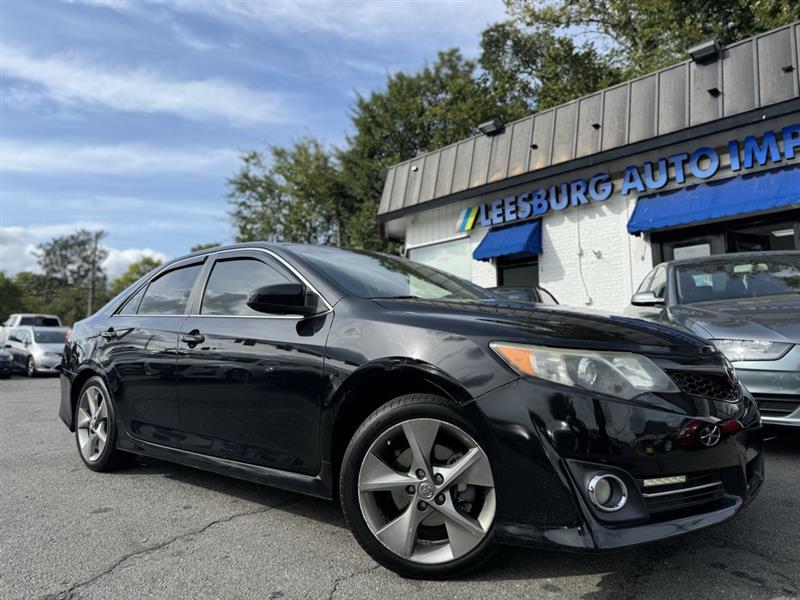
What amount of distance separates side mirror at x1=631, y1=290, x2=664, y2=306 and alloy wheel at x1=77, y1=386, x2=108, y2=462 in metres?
4.46

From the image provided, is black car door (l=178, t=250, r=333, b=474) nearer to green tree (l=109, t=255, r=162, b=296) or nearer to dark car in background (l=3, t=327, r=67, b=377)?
dark car in background (l=3, t=327, r=67, b=377)

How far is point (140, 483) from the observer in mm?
3791

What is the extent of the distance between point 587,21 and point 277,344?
2169 centimetres

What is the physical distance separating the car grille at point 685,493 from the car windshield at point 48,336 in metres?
18.1

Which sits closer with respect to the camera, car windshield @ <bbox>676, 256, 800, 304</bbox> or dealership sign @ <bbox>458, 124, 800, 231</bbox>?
car windshield @ <bbox>676, 256, 800, 304</bbox>

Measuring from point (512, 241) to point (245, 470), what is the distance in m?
10.4

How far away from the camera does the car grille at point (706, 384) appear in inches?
88.0

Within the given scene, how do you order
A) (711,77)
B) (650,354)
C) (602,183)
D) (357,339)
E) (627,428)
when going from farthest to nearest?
1. (602,183)
2. (711,77)
3. (357,339)
4. (650,354)
5. (627,428)

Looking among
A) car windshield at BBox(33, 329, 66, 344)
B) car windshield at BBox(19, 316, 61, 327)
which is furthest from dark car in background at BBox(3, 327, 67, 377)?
car windshield at BBox(19, 316, 61, 327)

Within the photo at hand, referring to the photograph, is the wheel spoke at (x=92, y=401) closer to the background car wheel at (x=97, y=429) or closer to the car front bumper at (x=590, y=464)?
the background car wheel at (x=97, y=429)

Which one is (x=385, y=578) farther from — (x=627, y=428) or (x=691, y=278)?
(x=691, y=278)

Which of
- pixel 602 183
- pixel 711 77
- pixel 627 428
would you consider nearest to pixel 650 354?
pixel 627 428

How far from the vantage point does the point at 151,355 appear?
3.56m

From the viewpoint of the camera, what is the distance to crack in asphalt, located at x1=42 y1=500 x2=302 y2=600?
2264 millimetres
